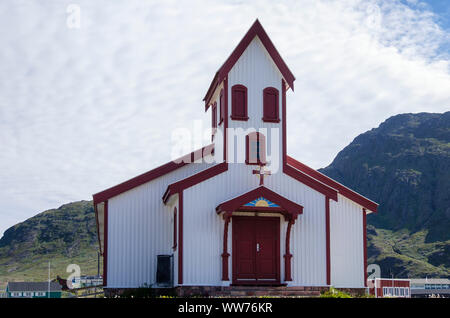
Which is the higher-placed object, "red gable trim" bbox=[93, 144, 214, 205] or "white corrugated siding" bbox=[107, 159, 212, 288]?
"red gable trim" bbox=[93, 144, 214, 205]

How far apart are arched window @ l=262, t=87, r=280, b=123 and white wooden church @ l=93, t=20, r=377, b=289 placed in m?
0.04

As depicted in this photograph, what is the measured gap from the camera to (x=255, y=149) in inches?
1041

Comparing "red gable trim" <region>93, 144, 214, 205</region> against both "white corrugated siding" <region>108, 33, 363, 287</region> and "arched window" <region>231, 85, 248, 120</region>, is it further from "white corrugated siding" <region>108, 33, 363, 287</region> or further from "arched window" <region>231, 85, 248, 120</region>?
"arched window" <region>231, 85, 248, 120</region>

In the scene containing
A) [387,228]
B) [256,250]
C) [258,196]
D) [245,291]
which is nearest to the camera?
[245,291]

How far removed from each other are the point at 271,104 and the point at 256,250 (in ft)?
19.1

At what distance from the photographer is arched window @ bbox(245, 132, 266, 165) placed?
26.3 meters

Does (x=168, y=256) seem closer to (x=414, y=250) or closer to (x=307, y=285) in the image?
(x=307, y=285)

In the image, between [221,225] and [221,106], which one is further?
[221,106]

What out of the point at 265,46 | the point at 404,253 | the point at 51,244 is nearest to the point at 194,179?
the point at 265,46

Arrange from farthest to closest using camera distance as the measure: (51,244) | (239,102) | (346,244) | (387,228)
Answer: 1. (387,228)
2. (51,244)
3. (346,244)
4. (239,102)

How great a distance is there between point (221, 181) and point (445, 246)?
134 meters

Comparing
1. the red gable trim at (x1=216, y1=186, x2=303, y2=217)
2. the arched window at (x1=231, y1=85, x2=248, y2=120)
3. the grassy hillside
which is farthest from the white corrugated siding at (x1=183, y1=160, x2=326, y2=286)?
the grassy hillside

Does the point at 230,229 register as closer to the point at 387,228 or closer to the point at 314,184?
the point at 314,184
